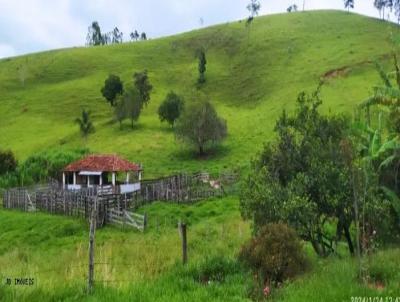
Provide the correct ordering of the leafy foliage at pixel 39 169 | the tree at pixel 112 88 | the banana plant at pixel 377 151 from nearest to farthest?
the banana plant at pixel 377 151 < the leafy foliage at pixel 39 169 < the tree at pixel 112 88

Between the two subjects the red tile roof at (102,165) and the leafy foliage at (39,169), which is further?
the leafy foliage at (39,169)

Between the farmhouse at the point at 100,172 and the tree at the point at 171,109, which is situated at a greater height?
the tree at the point at 171,109

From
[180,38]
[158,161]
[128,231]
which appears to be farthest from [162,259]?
[180,38]

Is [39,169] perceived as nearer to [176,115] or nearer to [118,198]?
[176,115]

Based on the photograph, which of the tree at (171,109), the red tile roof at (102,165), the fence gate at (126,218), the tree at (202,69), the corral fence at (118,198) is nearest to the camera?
the fence gate at (126,218)

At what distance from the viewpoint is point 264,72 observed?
101125 millimetres

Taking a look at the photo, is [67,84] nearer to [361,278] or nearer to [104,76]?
[104,76]

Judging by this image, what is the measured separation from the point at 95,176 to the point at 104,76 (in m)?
66.0

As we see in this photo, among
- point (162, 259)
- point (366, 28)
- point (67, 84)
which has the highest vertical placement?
point (366, 28)

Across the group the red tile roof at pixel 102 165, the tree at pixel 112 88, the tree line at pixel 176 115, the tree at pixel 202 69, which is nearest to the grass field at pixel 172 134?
the tree at pixel 202 69

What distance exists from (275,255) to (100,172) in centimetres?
3301

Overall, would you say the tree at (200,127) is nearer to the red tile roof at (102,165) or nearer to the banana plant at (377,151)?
the red tile roof at (102,165)

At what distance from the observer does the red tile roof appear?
140 ft

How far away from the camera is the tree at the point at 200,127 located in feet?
193
